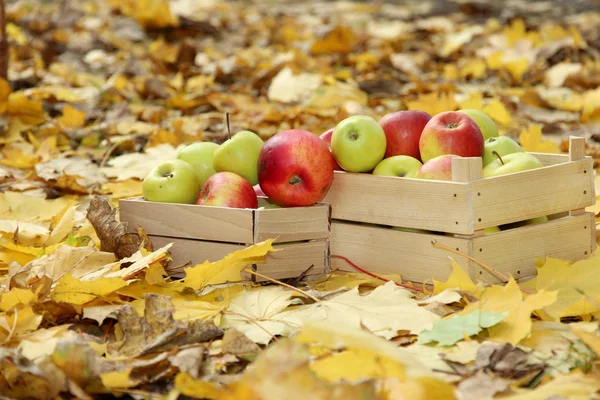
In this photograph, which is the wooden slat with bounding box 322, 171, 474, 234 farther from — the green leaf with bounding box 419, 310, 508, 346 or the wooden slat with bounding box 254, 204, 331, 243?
the green leaf with bounding box 419, 310, 508, 346

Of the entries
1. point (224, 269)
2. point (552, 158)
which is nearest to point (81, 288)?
point (224, 269)

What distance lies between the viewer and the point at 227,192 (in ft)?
7.66

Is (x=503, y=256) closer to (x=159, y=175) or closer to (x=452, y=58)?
(x=159, y=175)

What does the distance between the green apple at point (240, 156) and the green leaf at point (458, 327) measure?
2.91 feet

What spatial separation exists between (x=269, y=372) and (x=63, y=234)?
1.46 m

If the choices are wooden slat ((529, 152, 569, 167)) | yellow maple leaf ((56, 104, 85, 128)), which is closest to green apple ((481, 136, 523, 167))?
wooden slat ((529, 152, 569, 167))

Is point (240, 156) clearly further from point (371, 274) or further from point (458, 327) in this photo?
point (458, 327)

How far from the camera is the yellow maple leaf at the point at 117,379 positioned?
5.12 feet

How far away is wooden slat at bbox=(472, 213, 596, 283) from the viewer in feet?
7.22

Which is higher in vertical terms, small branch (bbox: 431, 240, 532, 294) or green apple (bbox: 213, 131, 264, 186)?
green apple (bbox: 213, 131, 264, 186)

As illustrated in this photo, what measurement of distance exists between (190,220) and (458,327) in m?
0.85

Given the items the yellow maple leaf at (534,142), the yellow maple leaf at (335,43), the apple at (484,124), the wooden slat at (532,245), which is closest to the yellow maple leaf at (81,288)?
the wooden slat at (532,245)

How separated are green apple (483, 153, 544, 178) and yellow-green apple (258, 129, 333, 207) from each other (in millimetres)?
439

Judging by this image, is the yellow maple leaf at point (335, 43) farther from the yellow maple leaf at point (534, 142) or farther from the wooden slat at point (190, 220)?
the wooden slat at point (190, 220)
